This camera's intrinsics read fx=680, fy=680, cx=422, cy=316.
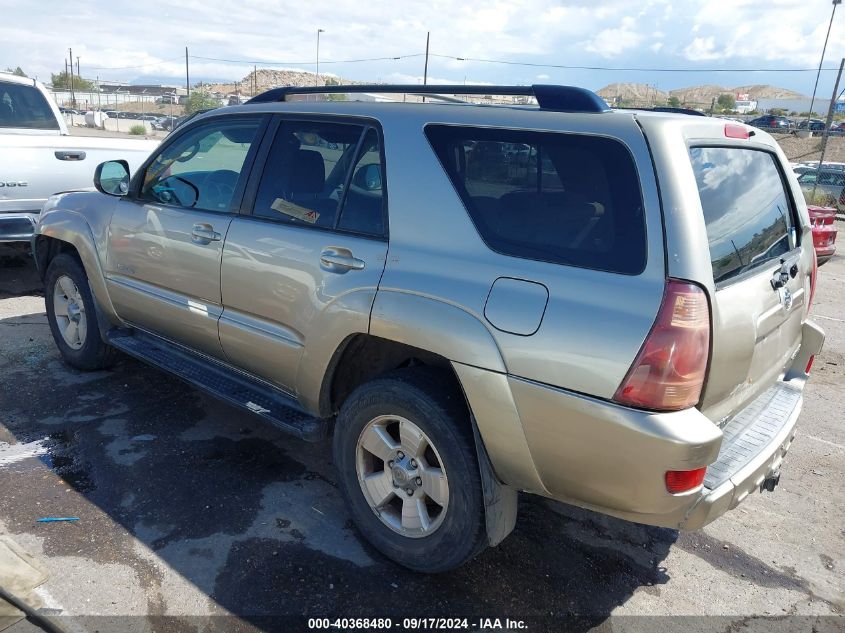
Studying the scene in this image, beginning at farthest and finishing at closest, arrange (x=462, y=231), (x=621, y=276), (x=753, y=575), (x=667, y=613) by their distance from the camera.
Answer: (x=753, y=575), (x=667, y=613), (x=462, y=231), (x=621, y=276)

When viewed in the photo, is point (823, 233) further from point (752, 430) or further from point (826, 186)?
point (826, 186)

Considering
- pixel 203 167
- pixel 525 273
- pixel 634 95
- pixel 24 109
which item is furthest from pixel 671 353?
pixel 634 95

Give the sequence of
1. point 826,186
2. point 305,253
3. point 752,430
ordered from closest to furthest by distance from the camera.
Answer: point 752,430, point 305,253, point 826,186

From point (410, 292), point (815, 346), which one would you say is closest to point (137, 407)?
point (410, 292)

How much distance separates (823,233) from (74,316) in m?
7.95

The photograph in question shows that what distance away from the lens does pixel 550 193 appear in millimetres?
2473

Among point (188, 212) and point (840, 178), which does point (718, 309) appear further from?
point (840, 178)

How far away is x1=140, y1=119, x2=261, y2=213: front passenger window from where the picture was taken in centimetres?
365

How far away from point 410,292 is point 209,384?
4.99 ft

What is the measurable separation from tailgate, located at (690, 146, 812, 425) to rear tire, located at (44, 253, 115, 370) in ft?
12.7

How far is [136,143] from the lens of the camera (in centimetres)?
707

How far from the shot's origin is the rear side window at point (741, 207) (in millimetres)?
2359

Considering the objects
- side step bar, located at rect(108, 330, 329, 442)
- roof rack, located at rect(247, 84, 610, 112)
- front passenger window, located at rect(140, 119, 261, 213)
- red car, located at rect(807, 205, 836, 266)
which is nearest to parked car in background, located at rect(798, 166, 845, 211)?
red car, located at rect(807, 205, 836, 266)

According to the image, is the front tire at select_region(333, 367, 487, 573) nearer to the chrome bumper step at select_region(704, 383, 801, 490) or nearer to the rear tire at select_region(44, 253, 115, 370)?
the chrome bumper step at select_region(704, 383, 801, 490)
